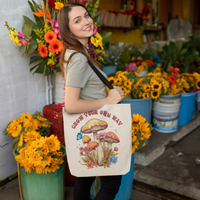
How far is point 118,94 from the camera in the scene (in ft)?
3.84

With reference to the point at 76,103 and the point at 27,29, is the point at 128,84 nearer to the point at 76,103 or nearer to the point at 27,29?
the point at 27,29

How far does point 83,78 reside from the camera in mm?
1115

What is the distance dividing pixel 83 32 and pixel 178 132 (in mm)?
2279

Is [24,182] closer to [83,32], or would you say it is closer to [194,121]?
[83,32]

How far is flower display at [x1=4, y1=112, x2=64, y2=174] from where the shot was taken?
1.49m

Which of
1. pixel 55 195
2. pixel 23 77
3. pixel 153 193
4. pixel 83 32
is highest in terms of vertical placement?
pixel 83 32

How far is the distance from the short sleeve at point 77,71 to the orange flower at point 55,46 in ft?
2.51

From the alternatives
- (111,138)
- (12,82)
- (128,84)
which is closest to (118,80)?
(128,84)

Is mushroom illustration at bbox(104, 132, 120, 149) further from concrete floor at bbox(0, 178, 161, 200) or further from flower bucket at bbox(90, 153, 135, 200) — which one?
concrete floor at bbox(0, 178, 161, 200)

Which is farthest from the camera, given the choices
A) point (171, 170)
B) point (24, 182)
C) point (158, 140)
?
point (158, 140)

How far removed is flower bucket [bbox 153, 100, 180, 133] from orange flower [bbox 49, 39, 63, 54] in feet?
5.22

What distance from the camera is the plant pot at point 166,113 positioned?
281 cm

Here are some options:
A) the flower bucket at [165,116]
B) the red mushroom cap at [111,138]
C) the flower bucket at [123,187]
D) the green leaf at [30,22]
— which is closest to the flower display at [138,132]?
the flower bucket at [123,187]

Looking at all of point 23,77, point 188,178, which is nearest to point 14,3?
point 23,77
